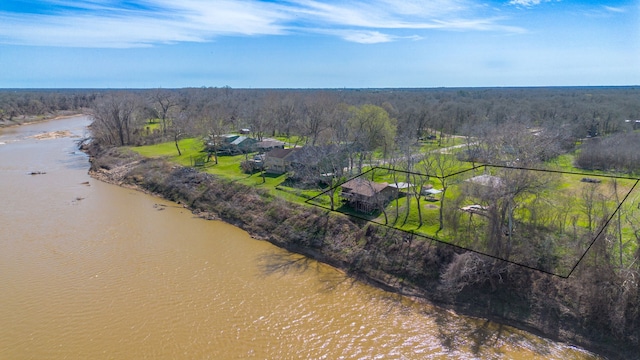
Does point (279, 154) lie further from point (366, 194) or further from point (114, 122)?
point (114, 122)

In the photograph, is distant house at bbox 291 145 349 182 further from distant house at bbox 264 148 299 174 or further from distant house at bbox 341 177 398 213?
distant house at bbox 341 177 398 213

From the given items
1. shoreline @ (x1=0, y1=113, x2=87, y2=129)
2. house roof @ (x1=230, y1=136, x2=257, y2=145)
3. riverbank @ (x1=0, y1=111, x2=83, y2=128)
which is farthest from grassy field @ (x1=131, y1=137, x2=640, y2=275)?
riverbank @ (x1=0, y1=111, x2=83, y2=128)

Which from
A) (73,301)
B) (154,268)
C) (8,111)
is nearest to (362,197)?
(154,268)

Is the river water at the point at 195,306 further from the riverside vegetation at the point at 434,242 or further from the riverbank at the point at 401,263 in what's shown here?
the riverside vegetation at the point at 434,242

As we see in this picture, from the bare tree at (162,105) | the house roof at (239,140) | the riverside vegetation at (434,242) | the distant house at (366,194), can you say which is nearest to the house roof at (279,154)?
the riverside vegetation at (434,242)

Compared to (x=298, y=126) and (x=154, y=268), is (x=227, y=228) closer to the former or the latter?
(x=154, y=268)

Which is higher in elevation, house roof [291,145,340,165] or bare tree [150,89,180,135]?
bare tree [150,89,180,135]
